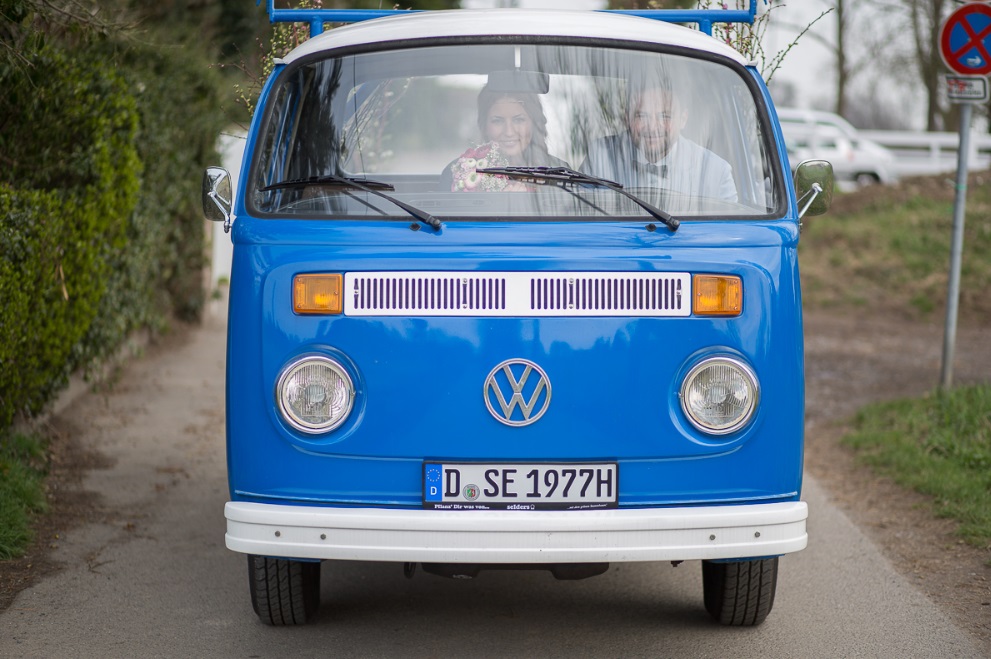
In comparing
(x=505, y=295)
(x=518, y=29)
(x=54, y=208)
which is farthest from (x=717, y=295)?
(x=54, y=208)

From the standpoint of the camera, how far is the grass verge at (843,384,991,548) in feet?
20.5

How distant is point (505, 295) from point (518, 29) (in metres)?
1.04

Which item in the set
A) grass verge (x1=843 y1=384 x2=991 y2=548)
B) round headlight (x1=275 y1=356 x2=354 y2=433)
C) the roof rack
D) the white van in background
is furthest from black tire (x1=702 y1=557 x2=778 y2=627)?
the white van in background

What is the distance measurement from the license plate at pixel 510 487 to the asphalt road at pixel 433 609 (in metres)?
0.76

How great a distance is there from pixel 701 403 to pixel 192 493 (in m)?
3.72

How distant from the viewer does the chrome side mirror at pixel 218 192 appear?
4.39 m

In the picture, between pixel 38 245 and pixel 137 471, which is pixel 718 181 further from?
pixel 137 471

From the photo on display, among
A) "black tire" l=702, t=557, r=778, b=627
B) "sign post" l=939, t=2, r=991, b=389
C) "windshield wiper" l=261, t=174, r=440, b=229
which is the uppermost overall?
"sign post" l=939, t=2, r=991, b=389

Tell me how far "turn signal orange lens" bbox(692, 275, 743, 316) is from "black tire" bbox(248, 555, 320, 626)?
1729mm

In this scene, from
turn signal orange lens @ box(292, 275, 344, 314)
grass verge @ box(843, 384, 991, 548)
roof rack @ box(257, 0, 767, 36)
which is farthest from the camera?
grass verge @ box(843, 384, 991, 548)

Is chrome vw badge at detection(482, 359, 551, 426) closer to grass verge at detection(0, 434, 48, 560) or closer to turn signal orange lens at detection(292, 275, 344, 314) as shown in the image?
turn signal orange lens at detection(292, 275, 344, 314)

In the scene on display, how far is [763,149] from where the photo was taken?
4.25 m

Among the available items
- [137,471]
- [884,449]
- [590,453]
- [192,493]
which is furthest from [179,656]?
[884,449]

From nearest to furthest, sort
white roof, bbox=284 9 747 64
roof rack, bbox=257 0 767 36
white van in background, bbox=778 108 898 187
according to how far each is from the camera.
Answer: white roof, bbox=284 9 747 64 < roof rack, bbox=257 0 767 36 < white van in background, bbox=778 108 898 187
